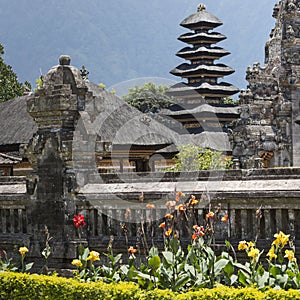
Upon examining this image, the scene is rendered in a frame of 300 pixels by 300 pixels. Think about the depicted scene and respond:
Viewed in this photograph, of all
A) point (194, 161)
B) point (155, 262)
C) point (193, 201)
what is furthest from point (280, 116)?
point (155, 262)

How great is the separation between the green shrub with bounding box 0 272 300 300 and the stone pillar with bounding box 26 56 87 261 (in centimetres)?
132

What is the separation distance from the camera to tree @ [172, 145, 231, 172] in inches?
1193

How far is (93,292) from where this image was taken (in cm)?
851

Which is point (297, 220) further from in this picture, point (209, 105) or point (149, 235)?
point (209, 105)

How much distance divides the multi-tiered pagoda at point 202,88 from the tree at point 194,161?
12.1 meters

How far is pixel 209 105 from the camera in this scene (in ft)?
158

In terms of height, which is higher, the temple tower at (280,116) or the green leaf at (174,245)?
the temple tower at (280,116)

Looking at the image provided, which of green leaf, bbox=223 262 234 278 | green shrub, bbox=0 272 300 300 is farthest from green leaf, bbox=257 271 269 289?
green leaf, bbox=223 262 234 278

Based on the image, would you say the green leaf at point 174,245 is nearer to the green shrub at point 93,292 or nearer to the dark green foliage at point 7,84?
the green shrub at point 93,292

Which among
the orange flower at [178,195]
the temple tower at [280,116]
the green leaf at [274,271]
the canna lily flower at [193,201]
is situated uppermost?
the temple tower at [280,116]

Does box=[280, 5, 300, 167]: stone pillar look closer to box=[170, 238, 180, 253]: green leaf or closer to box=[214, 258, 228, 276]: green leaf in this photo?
box=[170, 238, 180, 253]: green leaf

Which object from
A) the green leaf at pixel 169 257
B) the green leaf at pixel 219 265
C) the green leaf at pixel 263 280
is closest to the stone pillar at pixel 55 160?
the green leaf at pixel 169 257

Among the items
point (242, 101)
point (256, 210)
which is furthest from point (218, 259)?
point (242, 101)

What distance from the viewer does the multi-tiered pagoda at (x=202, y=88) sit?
46.4 metres
